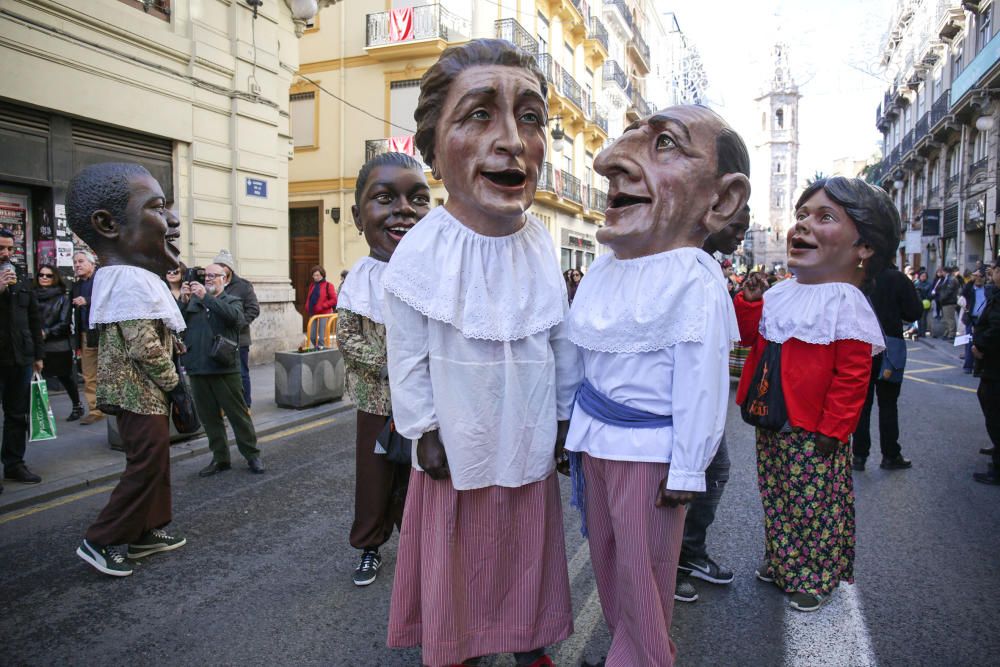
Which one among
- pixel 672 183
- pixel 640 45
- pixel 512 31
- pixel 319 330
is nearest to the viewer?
pixel 672 183

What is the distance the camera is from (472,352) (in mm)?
2307

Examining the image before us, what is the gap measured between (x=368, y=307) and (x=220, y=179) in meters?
8.00

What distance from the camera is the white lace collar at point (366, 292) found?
11.3 ft

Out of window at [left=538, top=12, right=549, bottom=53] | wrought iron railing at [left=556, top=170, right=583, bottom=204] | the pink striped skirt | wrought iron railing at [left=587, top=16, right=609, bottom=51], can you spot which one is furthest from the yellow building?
the pink striped skirt

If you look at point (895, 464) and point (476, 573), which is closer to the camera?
point (476, 573)

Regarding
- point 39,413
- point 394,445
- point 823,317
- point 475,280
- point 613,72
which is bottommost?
point 39,413

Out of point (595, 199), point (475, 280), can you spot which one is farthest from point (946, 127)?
point (475, 280)

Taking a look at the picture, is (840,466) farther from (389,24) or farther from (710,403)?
(389,24)

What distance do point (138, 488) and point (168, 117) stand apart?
24.5 ft

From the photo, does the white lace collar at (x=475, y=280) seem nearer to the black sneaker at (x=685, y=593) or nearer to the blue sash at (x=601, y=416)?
the blue sash at (x=601, y=416)

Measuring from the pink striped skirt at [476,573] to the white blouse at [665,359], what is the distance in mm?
361

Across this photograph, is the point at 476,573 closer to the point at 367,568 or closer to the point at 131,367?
the point at 367,568

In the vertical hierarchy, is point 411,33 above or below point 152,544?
above

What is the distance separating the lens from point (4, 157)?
7.46 m
